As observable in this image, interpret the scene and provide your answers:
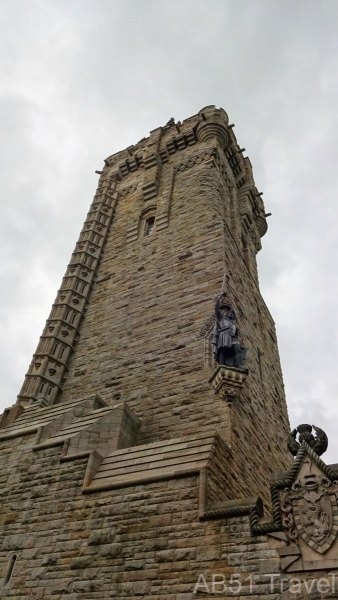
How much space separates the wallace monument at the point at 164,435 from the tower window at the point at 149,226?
0.70 feet

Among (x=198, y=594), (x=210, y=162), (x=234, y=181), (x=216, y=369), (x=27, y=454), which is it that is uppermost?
(x=234, y=181)

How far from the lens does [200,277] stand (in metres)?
12.3

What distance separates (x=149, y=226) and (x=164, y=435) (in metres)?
9.26

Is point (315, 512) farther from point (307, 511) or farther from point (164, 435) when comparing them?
point (164, 435)

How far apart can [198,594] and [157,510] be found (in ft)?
4.00

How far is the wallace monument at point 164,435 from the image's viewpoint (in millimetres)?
5750

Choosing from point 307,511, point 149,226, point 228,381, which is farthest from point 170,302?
point 307,511

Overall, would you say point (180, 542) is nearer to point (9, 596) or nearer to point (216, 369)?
point (9, 596)

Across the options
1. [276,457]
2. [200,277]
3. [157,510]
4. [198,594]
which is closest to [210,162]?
[200,277]

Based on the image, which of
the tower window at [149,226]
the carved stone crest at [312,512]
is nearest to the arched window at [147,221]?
the tower window at [149,226]

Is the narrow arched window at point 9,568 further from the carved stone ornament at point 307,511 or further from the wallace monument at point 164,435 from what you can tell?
the carved stone ornament at point 307,511

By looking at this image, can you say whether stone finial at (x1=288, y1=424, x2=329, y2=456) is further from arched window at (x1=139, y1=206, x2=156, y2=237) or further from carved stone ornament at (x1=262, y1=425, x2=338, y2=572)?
arched window at (x1=139, y1=206, x2=156, y2=237)

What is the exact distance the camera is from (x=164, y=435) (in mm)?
Answer: 9172

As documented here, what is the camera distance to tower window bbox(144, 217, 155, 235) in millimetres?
16459
